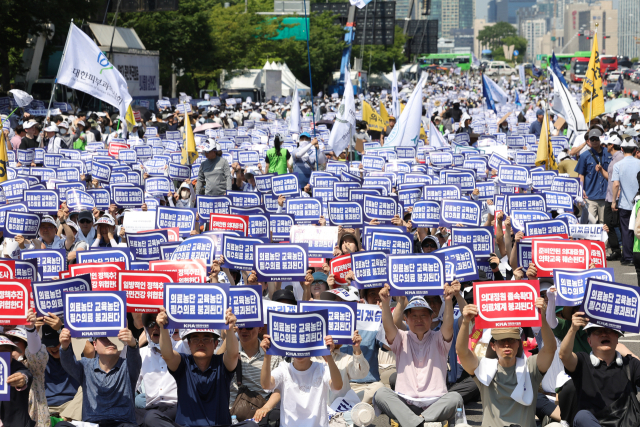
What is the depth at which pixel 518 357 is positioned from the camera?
20.9 ft

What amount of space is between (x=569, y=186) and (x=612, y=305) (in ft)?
22.0

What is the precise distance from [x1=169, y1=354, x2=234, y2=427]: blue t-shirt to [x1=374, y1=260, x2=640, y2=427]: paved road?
5.83ft

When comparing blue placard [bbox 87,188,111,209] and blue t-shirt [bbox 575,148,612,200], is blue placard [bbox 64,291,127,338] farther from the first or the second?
blue t-shirt [bbox 575,148,612,200]

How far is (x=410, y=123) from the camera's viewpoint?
1730 centimetres

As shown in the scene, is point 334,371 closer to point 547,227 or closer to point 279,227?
point 547,227

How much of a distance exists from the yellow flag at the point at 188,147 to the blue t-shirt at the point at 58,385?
8.69 meters

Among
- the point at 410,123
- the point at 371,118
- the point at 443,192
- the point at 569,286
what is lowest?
the point at 569,286

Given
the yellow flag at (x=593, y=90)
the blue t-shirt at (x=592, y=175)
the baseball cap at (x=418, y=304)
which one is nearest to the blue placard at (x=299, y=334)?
the baseball cap at (x=418, y=304)

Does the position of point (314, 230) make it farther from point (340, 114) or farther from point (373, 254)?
point (340, 114)

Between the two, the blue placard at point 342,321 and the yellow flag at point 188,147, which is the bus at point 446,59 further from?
the blue placard at point 342,321

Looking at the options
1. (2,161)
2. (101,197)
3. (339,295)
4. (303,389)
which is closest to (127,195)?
(101,197)

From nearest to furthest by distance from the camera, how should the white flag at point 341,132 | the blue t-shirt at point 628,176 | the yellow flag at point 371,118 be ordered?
the blue t-shirt at point 628,176 < the white flag at point 341,132 < the yellow flag at point 371,118

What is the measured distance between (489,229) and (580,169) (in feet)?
17.6

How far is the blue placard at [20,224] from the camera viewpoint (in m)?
10.1
